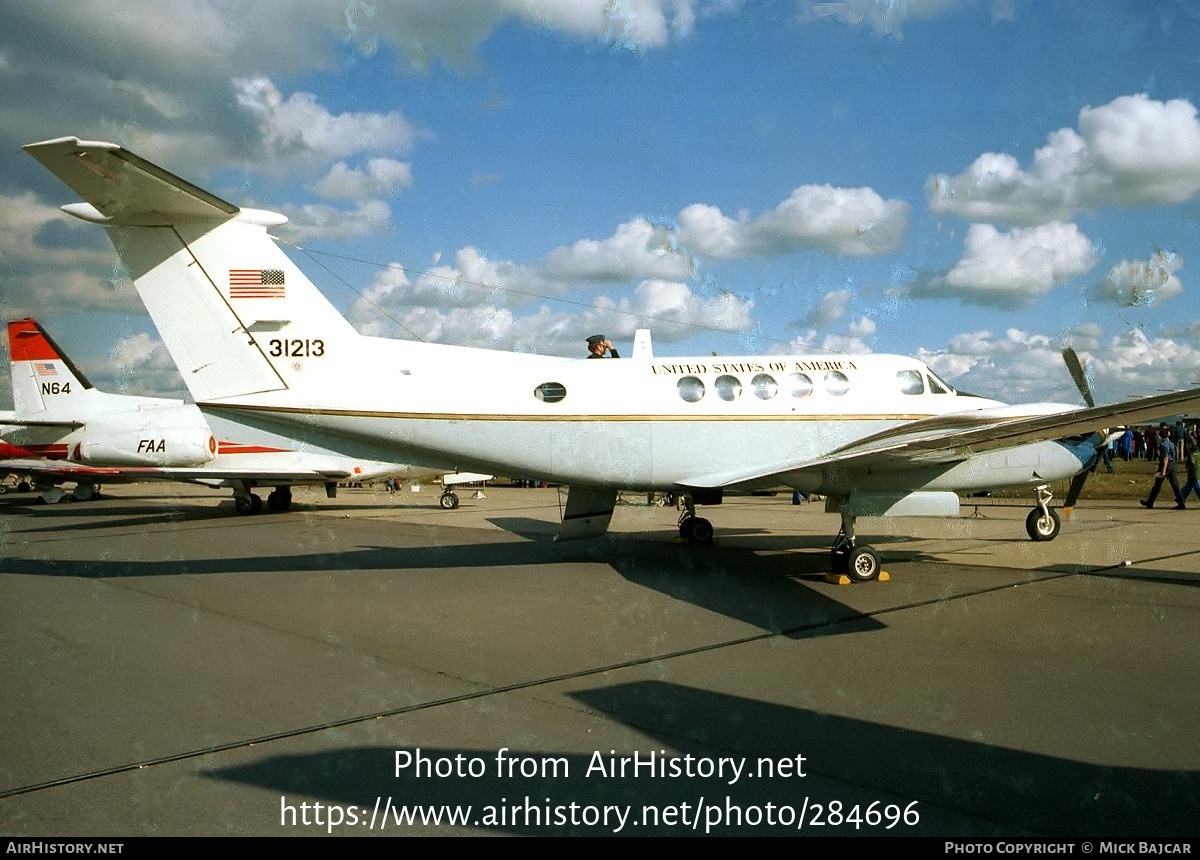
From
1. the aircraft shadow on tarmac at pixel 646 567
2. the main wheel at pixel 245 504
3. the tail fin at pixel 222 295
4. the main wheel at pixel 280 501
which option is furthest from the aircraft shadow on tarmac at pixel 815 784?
the main wheel at pixel 280 501

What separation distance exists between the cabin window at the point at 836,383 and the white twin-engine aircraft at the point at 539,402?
0.03 metres

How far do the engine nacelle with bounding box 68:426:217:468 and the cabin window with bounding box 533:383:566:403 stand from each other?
1619cm

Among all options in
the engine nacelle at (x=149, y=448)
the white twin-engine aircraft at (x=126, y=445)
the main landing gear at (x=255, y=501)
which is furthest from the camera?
the main landing gear at (x=255, y=501)

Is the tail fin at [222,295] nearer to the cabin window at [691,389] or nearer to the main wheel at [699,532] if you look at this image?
the cabin window at [691,389]

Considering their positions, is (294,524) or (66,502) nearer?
(294,524)

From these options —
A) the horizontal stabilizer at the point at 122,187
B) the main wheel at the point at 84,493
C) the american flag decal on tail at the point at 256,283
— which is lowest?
the main wheel at the point at 84,493

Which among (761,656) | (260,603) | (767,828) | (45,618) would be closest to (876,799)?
(767,828)

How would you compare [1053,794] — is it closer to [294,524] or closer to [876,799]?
[876,799]

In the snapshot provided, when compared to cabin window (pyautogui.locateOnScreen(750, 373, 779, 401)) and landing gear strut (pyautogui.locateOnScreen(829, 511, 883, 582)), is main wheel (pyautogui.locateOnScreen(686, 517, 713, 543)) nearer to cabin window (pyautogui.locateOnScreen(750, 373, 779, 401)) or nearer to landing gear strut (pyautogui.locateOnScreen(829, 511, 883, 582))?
cabin window (pyautogui.locateOnScreen(750, 373, 779, 401))

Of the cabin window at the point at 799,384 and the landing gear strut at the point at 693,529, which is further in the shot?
the landing gear strut at the point at 693,529

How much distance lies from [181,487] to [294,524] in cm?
3167

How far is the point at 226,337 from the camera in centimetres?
994

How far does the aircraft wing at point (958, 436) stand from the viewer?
7.91 metres

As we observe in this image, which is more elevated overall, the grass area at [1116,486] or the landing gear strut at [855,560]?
the grass area at [1116,486]
